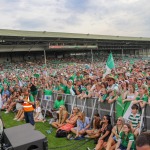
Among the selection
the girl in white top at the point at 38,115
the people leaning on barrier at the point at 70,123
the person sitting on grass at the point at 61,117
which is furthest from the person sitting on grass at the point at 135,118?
the girl in white top at the point at 38,115

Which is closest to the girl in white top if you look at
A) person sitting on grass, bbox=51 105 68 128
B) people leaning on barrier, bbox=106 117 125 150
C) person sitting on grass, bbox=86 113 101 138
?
person sitting on grass, bbox=51 105 68 128

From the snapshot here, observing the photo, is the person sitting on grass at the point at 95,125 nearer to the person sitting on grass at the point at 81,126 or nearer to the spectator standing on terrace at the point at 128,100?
the person sitting on grass at the point at 81,126

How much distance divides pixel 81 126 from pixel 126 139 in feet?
8.40

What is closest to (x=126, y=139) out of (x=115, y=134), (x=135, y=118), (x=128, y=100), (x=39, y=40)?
(x=115, y=134)

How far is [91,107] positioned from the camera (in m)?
9.34

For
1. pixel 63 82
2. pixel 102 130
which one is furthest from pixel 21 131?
pixel 63 82

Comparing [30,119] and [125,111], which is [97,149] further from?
[30,119]

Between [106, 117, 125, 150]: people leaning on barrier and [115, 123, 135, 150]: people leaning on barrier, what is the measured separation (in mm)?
222

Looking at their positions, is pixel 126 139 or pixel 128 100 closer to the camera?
pixel 126 139

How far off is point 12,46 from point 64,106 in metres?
43.1

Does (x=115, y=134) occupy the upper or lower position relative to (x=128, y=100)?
lower

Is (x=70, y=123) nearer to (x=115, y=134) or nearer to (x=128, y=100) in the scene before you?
(x=115, y=134)

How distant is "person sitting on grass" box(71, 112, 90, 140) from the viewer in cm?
866

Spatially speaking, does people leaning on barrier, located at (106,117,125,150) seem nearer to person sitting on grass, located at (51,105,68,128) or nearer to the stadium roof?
person sitting on grass, located at (51,105,68,128)
